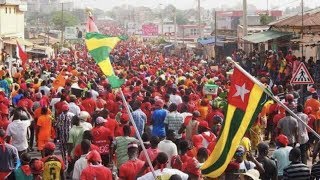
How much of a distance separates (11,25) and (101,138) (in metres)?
40.9

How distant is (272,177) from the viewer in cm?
986

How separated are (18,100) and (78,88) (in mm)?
1846

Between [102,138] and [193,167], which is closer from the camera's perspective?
[193,167]

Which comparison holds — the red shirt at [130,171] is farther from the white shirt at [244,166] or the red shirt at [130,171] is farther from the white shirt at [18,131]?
the white shirt at [18,131]

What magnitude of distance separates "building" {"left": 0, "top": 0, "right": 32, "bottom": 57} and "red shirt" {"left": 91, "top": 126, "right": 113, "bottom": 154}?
3249 centimetres

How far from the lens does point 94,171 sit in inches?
351

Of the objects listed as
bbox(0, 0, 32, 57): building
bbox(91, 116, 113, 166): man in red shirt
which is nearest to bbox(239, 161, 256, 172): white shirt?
bbox(91, 116, 113, 166): man in red shirt

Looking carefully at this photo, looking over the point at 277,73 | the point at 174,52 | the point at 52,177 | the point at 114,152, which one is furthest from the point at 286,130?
the point at 174,52

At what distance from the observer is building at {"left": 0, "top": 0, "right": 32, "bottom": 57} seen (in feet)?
150

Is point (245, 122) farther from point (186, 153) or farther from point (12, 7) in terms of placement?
point (12, 7)

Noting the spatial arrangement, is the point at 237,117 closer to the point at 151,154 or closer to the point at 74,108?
the point at 151,154

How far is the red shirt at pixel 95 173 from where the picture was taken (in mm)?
8898

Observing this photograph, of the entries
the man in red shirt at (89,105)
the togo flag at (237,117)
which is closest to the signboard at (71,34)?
the man in red shirt at (89,105)

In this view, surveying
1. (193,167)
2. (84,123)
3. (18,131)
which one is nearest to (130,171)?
(193,167)
